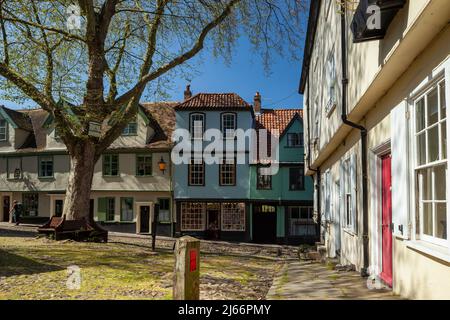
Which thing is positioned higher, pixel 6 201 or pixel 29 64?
pixel 29 64

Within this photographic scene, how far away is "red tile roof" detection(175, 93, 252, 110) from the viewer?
27.4m

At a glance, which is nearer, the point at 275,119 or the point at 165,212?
the point at 165,212

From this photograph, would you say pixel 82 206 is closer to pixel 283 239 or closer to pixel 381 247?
pixel 381 247

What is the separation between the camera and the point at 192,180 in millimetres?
27516

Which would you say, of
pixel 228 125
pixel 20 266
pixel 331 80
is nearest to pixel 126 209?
pixel 228 125

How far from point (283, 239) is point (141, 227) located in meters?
9.85

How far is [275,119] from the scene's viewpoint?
3008cm

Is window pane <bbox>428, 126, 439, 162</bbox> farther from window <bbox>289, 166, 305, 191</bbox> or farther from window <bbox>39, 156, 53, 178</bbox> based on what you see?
window <bbox>39, 156, 53, 178</bbox>

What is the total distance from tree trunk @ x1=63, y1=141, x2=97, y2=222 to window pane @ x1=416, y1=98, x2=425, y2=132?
1166 centimetres

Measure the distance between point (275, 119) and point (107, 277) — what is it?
24054 mm

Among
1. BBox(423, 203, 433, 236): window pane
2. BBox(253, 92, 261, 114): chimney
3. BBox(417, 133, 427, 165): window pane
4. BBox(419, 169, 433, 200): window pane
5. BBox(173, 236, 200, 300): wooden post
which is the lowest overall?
BBox(173, 236, 200, 300): wooden post

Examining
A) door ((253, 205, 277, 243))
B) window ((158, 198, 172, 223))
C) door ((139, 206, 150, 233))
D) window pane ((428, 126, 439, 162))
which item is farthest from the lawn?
door ((253, 205, 277, 243))

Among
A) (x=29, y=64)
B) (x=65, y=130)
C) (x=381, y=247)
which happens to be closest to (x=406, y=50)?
(x=381, y=247)

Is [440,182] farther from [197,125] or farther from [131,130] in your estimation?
[131,130]
